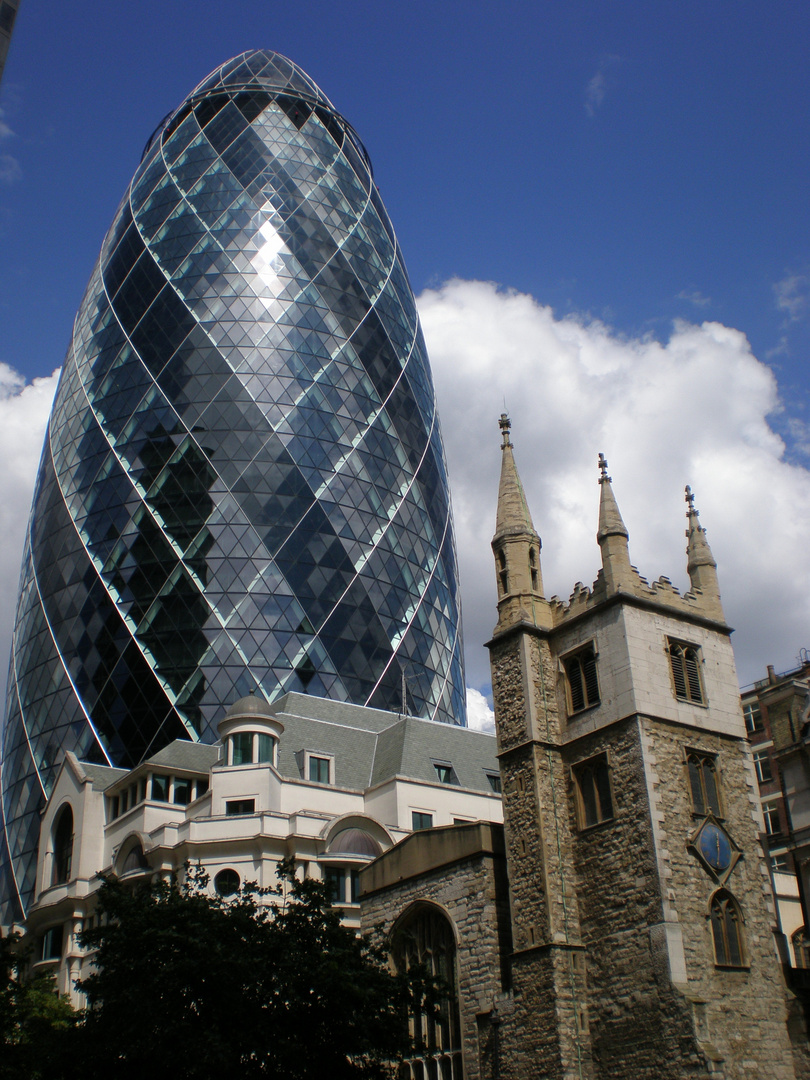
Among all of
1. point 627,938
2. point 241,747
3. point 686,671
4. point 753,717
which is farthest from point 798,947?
point 241,747

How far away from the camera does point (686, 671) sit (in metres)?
25.1

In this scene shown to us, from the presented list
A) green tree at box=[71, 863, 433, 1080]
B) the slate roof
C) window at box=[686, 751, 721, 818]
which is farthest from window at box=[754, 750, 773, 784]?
green tree at box=[71, 863, 433, 1080]

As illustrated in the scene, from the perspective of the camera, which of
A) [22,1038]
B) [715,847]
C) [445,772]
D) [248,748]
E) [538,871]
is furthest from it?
[445,772]

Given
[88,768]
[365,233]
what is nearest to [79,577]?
[88,768]

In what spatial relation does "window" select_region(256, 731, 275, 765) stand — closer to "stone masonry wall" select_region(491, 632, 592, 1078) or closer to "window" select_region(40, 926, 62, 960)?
"window" select_region(40, 926, 62, 960)

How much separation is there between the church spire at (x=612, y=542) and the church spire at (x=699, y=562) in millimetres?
2181

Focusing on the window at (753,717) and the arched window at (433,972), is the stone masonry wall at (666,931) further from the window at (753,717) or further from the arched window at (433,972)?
the window at (753,717)

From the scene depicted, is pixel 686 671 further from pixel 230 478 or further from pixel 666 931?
pixel 230 478

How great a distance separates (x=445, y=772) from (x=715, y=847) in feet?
62.8

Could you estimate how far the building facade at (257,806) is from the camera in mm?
34969

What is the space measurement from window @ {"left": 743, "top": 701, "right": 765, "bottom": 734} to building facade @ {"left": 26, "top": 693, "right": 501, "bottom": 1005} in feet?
30.8

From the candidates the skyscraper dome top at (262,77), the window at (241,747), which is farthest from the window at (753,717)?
the skyscraper dome top at (262,77)

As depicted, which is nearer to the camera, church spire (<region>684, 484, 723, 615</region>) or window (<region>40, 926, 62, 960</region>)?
church spire (<region>684, 484, 723, 615</region>)

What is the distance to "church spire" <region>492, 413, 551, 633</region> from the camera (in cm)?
2645
